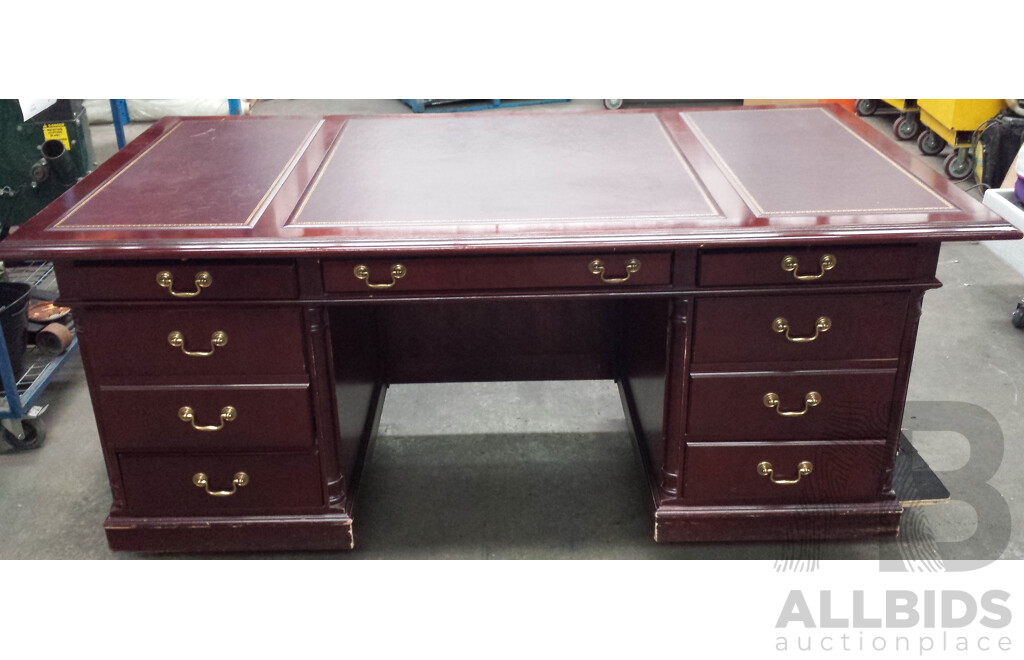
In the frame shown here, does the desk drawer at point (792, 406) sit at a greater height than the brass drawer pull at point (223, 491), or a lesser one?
greater

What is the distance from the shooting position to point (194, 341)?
1.86 meters

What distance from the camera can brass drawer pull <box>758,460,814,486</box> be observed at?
2008 mm

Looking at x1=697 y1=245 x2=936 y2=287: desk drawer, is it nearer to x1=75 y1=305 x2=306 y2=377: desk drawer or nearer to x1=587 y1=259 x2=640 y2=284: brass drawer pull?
x1=587 y1=259 x2=640 y2=284: brass drawer pull

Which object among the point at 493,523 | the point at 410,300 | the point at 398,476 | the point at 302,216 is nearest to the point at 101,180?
the point at 302,216

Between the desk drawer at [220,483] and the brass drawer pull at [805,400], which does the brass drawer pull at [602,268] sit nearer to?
the brass drawer pull at [805,400]

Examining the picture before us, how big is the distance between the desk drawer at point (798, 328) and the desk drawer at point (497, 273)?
0.53 feet

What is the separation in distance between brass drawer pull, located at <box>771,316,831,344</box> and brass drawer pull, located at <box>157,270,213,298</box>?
1.20 metres

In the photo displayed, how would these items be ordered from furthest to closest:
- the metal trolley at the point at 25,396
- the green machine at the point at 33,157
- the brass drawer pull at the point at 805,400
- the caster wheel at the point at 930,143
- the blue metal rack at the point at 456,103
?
1. the blue metal rack at the point at 456,103
2. the caster wheel at the point at 930,143
3. the green machine at the point at 33,157
4. the metal trolley at the point at 25,396
5. the brass drawer pull at the point at 805,400

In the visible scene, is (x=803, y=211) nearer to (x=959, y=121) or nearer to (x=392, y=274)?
(x=392, y=274)

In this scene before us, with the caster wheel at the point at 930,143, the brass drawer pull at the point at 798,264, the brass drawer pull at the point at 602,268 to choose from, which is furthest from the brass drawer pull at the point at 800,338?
the caster wheel at the point at 930,143

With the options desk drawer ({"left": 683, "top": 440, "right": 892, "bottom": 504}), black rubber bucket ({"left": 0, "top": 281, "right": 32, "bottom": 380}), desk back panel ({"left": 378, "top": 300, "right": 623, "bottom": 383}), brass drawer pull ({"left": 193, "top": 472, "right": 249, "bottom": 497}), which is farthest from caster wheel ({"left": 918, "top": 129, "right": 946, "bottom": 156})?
black rubber bucket ({"left": 0, "top": 281, "right": 32, "bottom": 380})

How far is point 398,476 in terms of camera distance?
243cm

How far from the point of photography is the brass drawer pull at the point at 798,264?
1.78 m

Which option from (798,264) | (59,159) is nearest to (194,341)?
(798,264)
